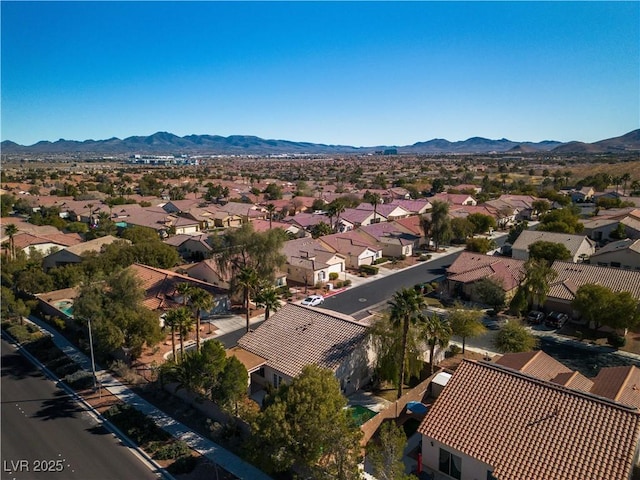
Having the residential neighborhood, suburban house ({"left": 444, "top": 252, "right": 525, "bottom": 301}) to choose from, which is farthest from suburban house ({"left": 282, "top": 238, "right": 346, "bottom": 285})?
suburban house ({"left": 444, "top": 252, "right": 525, "bottom": 301})

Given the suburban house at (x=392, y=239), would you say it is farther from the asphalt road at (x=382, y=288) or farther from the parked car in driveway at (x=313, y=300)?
the parked car in driveway at (x=313, y=300)

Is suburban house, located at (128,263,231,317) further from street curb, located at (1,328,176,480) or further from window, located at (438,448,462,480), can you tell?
window, located at (438,448,462,480)

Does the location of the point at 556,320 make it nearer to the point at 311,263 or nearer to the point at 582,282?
the point at 582,282

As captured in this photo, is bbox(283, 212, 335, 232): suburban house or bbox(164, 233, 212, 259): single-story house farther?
bbox(283, 212, 335, 232): suburban house

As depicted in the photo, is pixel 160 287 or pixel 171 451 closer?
pixel 171 451

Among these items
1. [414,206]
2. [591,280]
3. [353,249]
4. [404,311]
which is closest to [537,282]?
[591,280]
